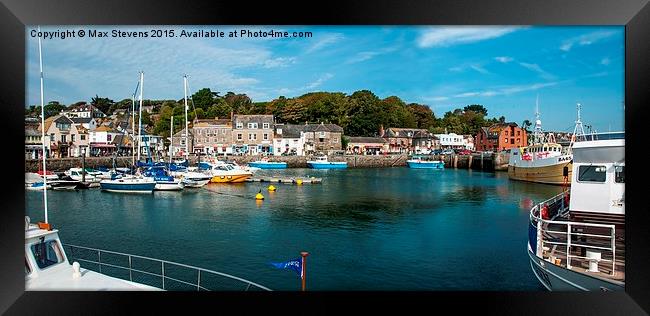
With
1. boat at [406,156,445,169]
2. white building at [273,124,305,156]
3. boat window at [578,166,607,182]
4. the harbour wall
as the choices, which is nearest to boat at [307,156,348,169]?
the harbour wall

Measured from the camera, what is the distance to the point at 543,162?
67.3 feet

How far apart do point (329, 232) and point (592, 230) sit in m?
5.78

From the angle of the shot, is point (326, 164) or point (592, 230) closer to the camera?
point (592, 230)

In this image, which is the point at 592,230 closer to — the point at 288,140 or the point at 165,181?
the point at 165,181

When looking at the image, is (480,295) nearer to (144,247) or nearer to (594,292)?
(594,292)

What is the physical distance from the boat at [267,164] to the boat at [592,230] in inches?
991

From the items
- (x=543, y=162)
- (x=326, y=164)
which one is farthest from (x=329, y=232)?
(x=326, y=164)

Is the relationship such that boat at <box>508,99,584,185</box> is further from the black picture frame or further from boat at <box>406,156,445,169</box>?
the black picture frame

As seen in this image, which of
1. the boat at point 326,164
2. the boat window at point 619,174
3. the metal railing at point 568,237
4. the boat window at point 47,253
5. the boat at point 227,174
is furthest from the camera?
the boat at point 326,164

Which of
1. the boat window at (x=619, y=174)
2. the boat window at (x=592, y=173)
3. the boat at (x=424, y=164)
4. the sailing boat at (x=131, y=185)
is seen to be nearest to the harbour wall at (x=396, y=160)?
the boat at (x=424, y=164)

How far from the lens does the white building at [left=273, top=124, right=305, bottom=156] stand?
100 feet

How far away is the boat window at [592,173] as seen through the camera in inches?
228

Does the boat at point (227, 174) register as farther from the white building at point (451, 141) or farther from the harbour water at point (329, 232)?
the white building at point (451, 141)

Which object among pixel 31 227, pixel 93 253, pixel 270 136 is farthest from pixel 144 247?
pixel 270 136
